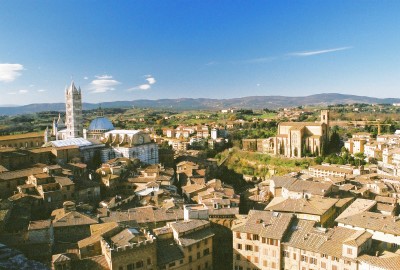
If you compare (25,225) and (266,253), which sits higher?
(25,225)

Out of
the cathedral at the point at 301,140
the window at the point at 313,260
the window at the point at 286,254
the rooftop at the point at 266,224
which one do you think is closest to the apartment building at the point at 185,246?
the rooftop at the point at 266,224

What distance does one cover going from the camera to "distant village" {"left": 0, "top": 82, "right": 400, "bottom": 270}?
31906 mm

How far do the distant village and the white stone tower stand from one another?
987 cm

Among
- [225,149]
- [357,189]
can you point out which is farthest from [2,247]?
[225,149]

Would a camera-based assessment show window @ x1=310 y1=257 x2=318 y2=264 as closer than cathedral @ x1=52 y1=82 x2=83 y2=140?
Yes

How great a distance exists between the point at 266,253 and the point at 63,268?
62.7 ft

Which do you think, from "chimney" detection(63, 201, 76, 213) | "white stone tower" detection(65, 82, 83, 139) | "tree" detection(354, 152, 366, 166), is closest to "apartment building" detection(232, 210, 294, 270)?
"chimney" detection(63, 201, 76, 213)

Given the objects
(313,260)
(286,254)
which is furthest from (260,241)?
(313,260)

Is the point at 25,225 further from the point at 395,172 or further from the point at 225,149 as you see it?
the point at 225,149

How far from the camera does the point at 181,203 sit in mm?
47500

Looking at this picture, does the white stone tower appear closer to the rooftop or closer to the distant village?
the distant village

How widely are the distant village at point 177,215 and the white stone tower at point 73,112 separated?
32.4 ft

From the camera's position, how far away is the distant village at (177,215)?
31.9 m

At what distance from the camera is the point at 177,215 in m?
41.8
